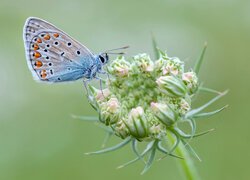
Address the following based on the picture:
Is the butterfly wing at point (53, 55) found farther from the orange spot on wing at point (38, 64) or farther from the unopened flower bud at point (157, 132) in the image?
the unopened flower bud at point (157, 132)

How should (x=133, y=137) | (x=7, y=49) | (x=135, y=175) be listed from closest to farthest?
1. (x=133, y=137)
2. (x=135, y=175)
3. (x=7, y=49)

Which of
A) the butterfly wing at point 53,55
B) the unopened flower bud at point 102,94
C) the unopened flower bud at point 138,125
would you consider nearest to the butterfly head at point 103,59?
the butterfly wing at point 53,55

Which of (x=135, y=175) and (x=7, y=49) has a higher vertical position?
(x=7, y=49)

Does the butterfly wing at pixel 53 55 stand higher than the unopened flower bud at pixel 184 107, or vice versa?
the butterfly wing at pixel 53 55

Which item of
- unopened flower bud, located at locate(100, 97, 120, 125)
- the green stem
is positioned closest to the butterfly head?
unopened flower bud, located at locate(100, 97, 120, 125)

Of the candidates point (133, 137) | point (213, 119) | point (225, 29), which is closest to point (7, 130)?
point (213, 119)

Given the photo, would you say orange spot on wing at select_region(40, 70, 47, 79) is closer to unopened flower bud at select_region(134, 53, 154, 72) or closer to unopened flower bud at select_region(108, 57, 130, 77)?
unopened flower bud at select_region(108, 57, 130, 77)

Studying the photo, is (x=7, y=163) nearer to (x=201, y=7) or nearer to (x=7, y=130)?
(x=7, y=130)
